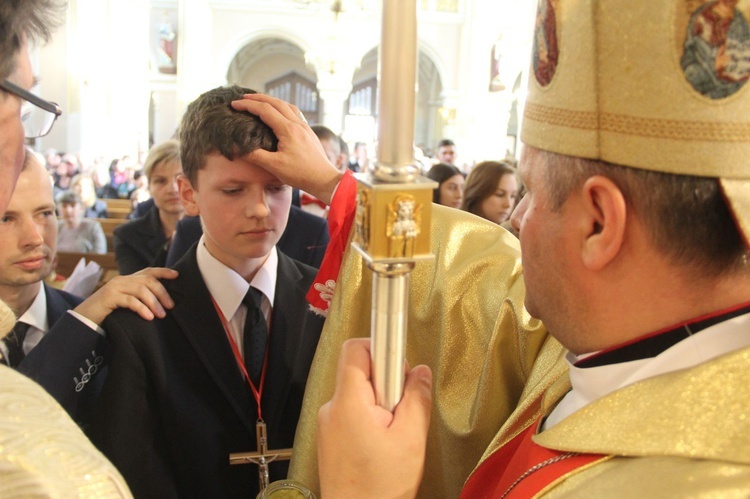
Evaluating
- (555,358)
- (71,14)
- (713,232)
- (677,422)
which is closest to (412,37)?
(713,232)

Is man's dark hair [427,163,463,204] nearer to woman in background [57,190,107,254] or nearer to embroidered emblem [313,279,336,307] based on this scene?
woman in background [57,190,107,254]

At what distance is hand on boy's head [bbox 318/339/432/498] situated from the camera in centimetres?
87

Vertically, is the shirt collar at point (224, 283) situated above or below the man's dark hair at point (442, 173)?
below

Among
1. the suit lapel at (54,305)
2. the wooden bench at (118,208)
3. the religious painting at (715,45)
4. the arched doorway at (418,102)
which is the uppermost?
the arched doorway at (418,102)

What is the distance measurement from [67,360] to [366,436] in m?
0.93

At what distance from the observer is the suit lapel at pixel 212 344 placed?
5.17ft

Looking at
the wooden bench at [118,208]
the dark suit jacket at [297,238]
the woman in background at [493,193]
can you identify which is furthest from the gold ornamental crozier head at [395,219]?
the wooden bench at [118,208]

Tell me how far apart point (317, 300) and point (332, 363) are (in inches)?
7.9

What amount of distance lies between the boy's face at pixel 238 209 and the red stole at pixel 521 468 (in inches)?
31.8

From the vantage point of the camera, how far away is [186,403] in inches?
60.7

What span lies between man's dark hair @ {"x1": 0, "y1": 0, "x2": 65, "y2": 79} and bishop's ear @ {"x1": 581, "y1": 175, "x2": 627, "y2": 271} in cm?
78

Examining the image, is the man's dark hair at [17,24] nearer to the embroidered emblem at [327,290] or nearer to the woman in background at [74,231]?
the embroidered emblem at [327,290]

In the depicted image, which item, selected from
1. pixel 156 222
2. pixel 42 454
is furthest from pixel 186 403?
pixel 156 222

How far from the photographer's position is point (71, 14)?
42.2ft
